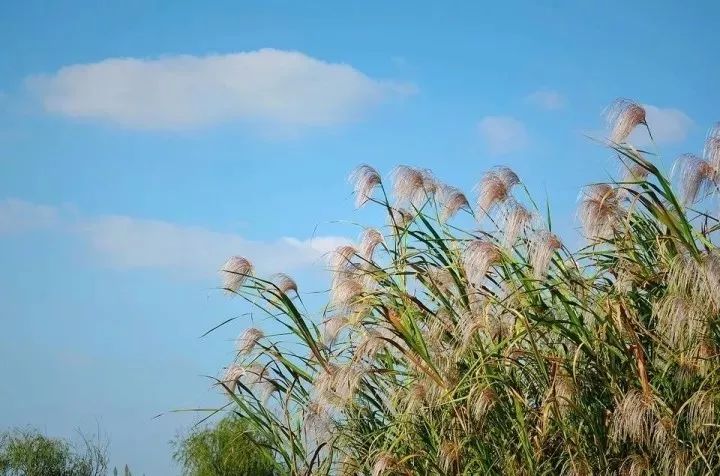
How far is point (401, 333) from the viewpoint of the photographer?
472 cm

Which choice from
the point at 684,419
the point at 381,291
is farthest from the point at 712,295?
the point at 381,291

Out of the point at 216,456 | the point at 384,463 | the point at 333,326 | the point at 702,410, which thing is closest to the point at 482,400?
the point at 384,463

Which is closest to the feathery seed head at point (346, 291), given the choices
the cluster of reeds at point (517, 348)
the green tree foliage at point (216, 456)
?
the cluster of reeds at point (517, 348)

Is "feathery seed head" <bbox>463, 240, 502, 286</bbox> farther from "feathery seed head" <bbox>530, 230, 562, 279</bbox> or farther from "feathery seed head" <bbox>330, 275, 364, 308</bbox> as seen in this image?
"feathery seed head" <bbox>330, 275, 364, 308</bbox>

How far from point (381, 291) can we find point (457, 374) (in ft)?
2.50

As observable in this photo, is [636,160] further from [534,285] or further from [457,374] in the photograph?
[457,374]

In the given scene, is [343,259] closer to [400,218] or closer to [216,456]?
[400,218]

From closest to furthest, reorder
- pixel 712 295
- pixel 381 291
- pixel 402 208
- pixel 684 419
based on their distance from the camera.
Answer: pixel 712 295 < pixel 684 419 < pixel 381 291 < pixel 402 208

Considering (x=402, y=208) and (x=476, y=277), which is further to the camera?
(x=402, y=208)

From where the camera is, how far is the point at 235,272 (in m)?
5.40

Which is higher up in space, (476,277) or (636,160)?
(636,160)

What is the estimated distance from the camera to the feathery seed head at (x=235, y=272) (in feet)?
17.7

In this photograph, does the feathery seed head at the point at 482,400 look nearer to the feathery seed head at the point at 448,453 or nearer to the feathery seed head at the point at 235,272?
the feathery seed head at the point at 448,453

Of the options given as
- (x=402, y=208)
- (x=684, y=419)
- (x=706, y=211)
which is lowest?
(x=684, y=419)
